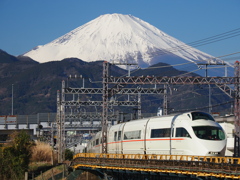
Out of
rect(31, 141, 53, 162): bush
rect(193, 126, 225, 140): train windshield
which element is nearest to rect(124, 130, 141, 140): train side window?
rect(193, 126, 225, 140): train windshield

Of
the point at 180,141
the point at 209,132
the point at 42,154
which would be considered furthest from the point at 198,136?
the point at 42,154

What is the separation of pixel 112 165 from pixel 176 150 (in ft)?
22.0

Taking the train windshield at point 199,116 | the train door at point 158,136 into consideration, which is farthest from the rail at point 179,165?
the train windshield at point 199,116

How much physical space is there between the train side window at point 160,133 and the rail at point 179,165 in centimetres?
170

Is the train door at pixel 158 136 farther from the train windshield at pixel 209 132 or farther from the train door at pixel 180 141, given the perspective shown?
the train windshield at pixel 209 132

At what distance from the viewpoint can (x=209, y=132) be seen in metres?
44.2

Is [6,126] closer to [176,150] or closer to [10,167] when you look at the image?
[10,167]

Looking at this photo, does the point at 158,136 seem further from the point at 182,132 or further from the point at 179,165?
the point at 179,165

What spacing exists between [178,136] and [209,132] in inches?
103

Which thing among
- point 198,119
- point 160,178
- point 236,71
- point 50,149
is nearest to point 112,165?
point 160,178

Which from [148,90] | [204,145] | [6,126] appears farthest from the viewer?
[6,126]

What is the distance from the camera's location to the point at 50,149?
10250cm

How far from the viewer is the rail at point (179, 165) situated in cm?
3572

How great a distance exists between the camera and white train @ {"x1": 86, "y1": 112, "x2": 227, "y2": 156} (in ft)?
143
